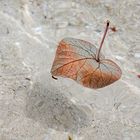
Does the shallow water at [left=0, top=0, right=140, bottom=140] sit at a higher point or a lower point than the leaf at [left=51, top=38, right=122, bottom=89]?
lower

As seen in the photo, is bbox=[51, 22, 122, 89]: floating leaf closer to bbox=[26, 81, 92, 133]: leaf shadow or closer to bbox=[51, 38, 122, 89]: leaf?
bbox=[51, 38, 122, 89]: leaf

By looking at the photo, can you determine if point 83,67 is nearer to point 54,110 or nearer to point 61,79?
point 54,110

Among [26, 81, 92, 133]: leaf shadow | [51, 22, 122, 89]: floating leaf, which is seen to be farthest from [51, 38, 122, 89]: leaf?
[26, 81, 92, 133]: leaf shadow

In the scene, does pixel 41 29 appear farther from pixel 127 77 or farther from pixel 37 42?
pixel 127 77

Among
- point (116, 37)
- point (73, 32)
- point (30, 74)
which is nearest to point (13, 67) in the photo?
point (30, 74)

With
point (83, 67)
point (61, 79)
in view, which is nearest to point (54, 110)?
point (61, 79)

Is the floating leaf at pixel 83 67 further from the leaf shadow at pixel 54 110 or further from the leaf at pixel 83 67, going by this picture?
the leaf shadow at pixel 54 110
